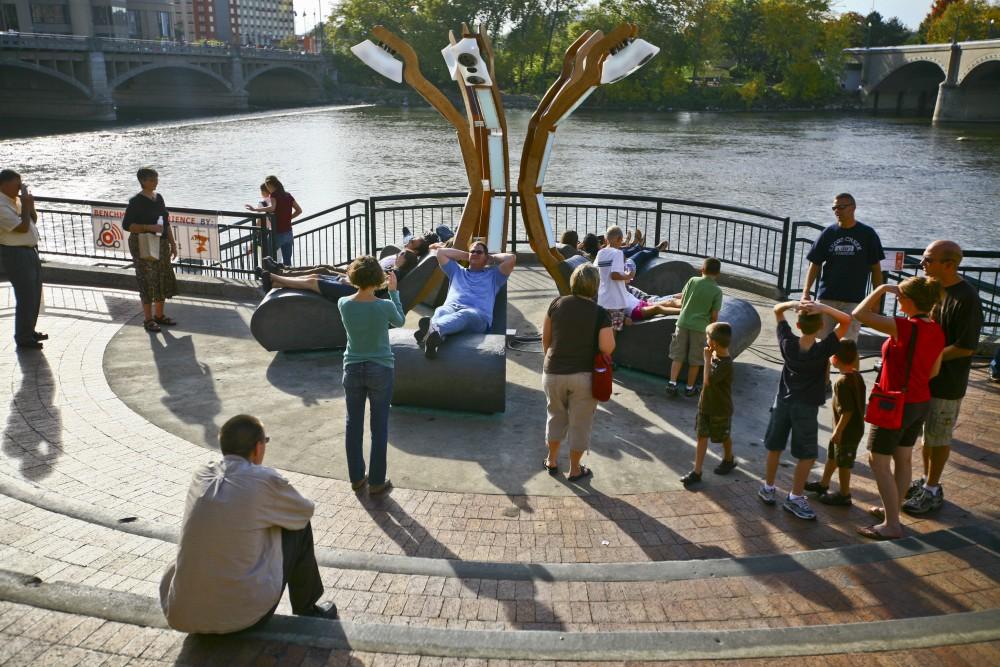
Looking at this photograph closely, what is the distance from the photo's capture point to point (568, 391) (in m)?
5.80

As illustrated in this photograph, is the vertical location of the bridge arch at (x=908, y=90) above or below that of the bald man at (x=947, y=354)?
above

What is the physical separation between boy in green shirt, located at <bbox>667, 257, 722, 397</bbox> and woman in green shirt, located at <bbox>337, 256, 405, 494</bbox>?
3.02 metres

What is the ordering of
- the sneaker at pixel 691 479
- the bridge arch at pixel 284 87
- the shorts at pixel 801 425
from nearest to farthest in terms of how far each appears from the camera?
the shorts at pixel 801 425 → the sneaker at pixel 691 479 → the bridge arch at pixel 284 87

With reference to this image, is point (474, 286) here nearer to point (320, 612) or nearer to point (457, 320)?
point (457, 320)

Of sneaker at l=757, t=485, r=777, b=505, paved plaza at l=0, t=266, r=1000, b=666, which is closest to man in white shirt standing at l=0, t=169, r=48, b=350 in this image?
paved plaza at l=0, t=266, r=1000, b=666

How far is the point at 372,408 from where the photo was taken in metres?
5.54

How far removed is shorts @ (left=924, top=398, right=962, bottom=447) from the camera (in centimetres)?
540

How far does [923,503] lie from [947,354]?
988 millimetres

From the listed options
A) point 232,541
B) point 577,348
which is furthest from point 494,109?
point 232,541

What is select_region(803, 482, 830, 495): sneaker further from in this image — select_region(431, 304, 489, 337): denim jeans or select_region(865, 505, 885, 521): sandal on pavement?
select_region(431, 304, 489, 337): denim jeans

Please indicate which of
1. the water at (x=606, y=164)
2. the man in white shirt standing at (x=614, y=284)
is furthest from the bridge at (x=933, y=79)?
the man in white shirt standing at (x=614, y=284)

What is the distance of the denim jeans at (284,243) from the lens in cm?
1194

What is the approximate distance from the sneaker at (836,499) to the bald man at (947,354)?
348 mm

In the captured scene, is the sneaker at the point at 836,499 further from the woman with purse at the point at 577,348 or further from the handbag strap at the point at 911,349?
the woman with purse at the point at 577,348
